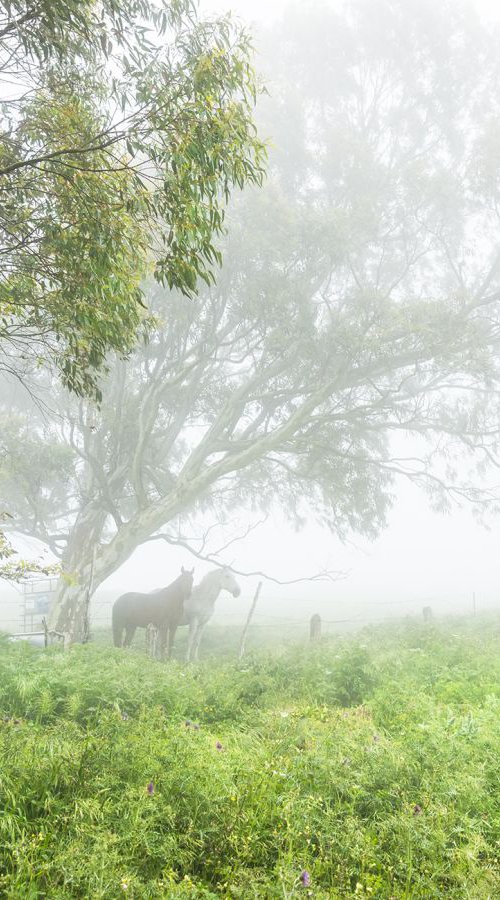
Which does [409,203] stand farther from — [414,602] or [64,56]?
[414,602]

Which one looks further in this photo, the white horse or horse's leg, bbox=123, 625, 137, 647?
the white horse

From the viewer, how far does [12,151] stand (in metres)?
6.07

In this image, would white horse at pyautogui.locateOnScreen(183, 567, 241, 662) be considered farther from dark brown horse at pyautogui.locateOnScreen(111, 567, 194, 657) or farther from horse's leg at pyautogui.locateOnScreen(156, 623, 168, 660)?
horse's leg at pyautogui.locateOnScreen(156, 623, 168, 660)

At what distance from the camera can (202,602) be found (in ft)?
54.9

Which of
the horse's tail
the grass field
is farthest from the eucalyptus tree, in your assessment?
the grass field

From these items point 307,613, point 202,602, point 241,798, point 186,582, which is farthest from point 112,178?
point 307,613

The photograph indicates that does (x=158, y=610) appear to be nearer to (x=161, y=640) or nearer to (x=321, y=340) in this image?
(x=161, y=640)

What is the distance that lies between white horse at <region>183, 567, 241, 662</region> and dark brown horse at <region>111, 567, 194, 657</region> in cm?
77

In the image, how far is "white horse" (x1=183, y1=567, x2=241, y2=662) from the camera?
648 inches

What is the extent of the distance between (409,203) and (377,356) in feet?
20.6

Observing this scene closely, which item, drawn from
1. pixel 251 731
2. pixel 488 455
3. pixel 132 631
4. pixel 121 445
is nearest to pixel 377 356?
pixel 488 455

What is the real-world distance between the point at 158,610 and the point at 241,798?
11981 millimetres

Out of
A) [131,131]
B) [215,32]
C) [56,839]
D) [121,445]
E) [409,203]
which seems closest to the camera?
[56,839]

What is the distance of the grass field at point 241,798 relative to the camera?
3.20 meters
